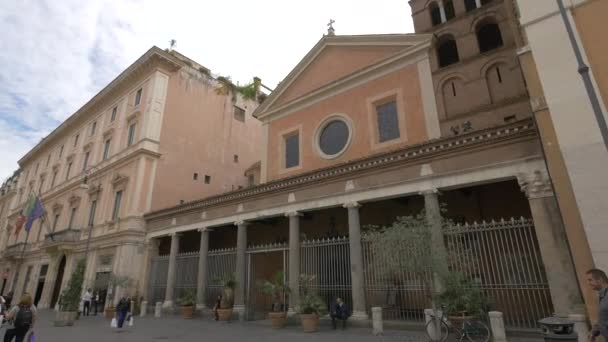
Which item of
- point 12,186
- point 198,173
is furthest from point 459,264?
point 12,186

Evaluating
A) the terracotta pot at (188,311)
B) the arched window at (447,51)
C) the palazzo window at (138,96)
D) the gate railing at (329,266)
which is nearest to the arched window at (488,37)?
the arched window at (447,51)

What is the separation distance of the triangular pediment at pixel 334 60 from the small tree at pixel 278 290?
9.59m

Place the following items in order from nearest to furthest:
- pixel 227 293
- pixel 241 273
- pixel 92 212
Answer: pixel 227 293 → pixel 241 273 → pixel 92 212

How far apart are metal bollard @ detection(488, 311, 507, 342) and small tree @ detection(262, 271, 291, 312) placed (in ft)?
21.4

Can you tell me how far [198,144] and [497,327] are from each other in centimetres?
2162

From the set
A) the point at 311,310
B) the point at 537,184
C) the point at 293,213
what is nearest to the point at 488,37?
the point at 537,184

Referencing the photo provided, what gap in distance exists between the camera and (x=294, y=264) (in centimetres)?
1238

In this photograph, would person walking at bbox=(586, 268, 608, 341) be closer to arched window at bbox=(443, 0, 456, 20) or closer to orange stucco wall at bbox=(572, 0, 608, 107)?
orange stucco wall at bbox=(572, 0, 608, 107)

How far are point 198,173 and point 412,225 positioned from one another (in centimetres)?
1846

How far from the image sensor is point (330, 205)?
40.0 ft

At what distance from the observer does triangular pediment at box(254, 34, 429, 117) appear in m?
15.5

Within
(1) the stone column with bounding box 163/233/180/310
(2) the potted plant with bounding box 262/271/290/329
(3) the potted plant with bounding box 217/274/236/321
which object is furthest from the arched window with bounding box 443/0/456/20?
(1) the stone column with bounding box 163/233/180/310

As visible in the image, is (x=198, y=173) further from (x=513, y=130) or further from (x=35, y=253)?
(x=513, y=130)

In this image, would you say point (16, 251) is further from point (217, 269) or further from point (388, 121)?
point (388, 121)
